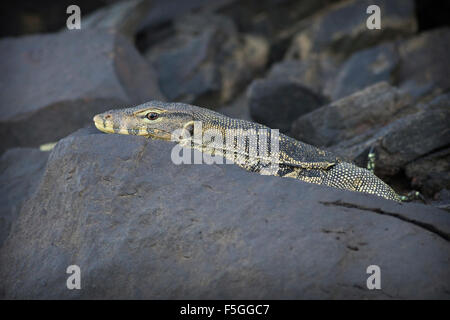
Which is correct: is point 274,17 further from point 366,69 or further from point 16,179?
point 16,179

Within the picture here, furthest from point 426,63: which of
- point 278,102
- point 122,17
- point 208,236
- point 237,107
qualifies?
point 208,236

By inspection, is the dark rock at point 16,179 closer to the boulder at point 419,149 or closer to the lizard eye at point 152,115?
the lizard eye at point 152,115

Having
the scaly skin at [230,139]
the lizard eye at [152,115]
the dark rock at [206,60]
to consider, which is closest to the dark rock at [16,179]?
→ the scaly skin at [230,139]

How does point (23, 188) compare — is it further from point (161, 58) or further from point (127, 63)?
point (161, 58)

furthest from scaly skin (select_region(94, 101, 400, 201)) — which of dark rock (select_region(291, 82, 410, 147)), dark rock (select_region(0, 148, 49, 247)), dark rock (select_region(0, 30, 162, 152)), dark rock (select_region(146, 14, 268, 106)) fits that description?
dark rock (select_region(146, 14, 268, 106))
